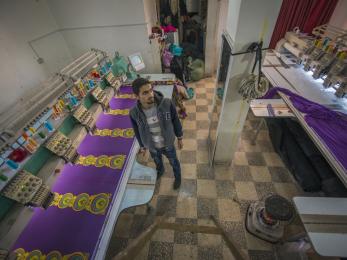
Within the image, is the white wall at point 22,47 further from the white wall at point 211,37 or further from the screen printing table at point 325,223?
the screen printing table at point 325,223

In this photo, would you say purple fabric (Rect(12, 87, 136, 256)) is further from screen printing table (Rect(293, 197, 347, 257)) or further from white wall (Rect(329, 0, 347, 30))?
white wall (Rect(329, 0, 347, 30))

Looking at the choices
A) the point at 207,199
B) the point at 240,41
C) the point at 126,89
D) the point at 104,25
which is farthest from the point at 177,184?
the point at 104,25

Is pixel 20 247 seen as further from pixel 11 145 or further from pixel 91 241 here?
pixel 11 145

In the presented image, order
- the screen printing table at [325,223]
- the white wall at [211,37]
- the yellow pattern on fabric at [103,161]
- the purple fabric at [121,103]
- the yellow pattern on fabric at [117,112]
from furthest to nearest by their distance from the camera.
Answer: the white wall at [211,37] < the purple fabric at [121,103] < the yellow pattern on fabric at [117,112] < the yellow pattern on fabric at [103,161] < the screen printing table at [325,223]

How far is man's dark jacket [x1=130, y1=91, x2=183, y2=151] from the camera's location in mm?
1866

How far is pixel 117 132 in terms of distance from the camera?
2.66m

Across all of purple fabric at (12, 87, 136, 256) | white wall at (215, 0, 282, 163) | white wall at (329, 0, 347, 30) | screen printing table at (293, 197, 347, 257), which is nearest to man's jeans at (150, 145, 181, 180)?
purple fabric at (12, 87, 136, 256)

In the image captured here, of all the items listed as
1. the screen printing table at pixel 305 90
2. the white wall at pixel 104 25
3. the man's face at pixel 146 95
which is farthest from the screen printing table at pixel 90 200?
the white wall at pixel 104 25

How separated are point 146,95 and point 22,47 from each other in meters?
2.57

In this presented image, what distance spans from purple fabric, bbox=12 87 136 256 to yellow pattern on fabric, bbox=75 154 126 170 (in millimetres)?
51

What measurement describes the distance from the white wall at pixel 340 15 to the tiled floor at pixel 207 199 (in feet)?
8.61

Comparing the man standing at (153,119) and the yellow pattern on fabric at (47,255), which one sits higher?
the man standing at (153,119)

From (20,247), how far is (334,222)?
280cm

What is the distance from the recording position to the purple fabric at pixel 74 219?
5.25 feet
